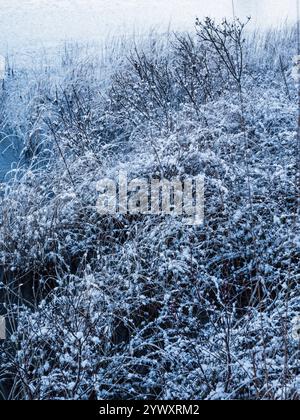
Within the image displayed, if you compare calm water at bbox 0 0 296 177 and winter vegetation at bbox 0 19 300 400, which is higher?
calm water at bbox 0 0 296 177

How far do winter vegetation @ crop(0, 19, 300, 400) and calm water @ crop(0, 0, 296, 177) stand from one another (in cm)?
17

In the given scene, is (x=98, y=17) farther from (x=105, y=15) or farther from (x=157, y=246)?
(x=157, y=246)

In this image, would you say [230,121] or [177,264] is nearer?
[177,264]

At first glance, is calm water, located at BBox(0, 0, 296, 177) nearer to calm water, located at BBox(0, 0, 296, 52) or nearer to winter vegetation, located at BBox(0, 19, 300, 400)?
calm water, located at BBox(0, 0, 296, 52)

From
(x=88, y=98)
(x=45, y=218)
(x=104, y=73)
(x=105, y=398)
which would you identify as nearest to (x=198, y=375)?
(x=105, y=398)

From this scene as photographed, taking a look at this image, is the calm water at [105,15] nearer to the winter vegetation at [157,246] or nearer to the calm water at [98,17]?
the calm water at [98,17]

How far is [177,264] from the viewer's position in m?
2.18

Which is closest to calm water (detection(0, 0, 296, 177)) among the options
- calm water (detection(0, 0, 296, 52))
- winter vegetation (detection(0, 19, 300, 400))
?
calm water (detection(0, 0, 296, 52))

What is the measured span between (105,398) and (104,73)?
10.3ft

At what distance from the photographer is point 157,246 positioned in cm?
231

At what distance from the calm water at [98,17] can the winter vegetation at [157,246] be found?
0.17m

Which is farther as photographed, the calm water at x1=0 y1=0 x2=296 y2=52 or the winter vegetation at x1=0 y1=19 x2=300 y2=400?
the calm water at x1=0 y1=0 x2=296 y2=52

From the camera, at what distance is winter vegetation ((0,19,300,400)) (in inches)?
70.0

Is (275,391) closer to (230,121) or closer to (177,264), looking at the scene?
(177,264)
